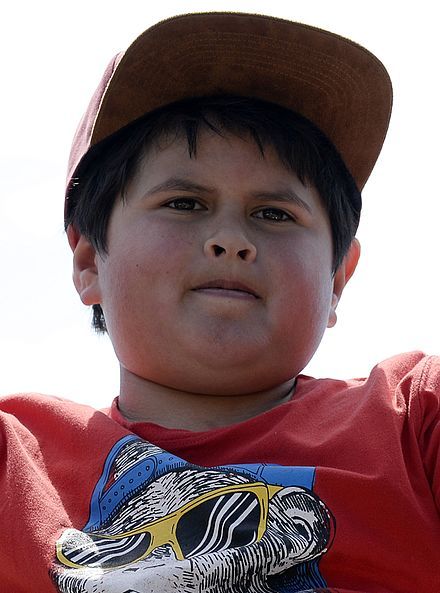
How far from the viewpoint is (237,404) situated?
2.10 meters

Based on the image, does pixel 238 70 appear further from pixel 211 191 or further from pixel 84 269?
pixel 84 269

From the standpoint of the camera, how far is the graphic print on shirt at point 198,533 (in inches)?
63.2

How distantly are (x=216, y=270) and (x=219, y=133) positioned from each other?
0.34 m

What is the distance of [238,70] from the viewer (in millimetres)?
2250

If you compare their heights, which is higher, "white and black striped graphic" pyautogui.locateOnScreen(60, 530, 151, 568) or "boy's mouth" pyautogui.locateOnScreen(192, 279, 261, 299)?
"boy's mouth" pyautogui.locateOnScreen(192, 279, 261, 299)

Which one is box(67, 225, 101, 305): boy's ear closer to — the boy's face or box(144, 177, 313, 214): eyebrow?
the boy's face

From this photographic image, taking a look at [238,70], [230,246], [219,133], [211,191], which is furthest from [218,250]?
[238,70]

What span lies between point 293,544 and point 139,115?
3.37 feet

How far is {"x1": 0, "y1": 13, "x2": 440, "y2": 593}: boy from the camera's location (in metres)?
1.67

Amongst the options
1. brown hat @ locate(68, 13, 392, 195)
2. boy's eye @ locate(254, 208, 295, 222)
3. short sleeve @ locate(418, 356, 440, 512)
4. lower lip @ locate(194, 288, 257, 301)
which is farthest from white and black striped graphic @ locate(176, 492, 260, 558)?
brown hat @ locate(68, 13, 392, 195)

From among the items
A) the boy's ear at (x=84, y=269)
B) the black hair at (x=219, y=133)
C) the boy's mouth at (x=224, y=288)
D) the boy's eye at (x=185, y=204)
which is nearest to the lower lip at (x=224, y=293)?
the boy's mouth at (x=224, y=288)

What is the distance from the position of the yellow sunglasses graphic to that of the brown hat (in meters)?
0.92

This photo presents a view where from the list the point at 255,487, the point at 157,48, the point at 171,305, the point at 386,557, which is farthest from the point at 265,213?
the point at 386,557

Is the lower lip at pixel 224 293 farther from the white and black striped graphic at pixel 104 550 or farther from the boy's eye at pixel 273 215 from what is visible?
the white and black striped graphic at pixel 104 550
